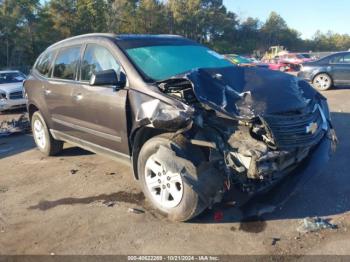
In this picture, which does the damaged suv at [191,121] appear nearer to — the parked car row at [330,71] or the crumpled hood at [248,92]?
the crumpled hood at [248,92]

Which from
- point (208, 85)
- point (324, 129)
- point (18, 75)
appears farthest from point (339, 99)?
point (18, 75)

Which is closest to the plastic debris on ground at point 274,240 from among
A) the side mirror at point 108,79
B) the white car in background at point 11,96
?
the side mirror at point 108,79

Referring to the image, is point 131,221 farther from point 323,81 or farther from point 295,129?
point 323,81

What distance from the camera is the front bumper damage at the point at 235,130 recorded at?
11.6 feet

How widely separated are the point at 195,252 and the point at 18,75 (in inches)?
495

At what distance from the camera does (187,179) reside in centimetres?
371

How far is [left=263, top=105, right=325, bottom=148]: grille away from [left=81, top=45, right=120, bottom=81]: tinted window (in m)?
2.01

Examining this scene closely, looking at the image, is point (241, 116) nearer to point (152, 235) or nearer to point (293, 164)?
point (293, 164)

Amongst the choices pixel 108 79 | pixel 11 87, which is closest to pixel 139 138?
pixel 108 79

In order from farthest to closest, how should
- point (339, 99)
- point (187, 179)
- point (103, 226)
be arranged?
point (339, 99) < point (103, 226) < point (187, 179)

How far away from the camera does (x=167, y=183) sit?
399 cm

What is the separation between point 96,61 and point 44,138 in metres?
2.24

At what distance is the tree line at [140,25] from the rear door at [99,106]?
35803mm

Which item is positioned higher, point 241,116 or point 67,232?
point 241,116
